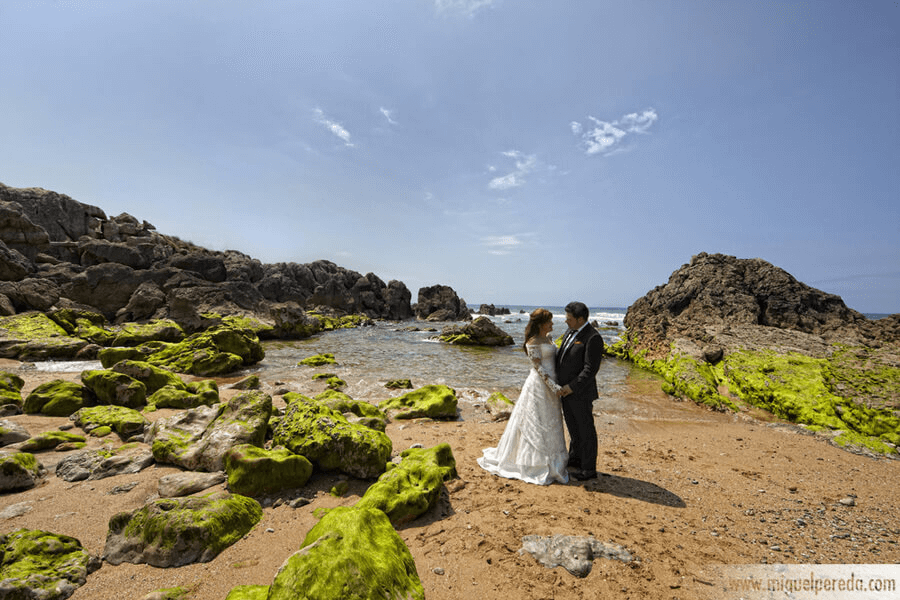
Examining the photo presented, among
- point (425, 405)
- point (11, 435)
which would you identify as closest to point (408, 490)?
point (425, 405)

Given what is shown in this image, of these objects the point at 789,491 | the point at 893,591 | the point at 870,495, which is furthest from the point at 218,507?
the point at 870,495

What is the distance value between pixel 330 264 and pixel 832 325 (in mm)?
79082

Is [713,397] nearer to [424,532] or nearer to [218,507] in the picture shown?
[424,532]

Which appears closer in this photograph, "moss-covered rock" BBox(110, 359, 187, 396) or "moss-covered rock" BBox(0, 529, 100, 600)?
"moss-covered rock" BBox(0, 529, 100, 600)

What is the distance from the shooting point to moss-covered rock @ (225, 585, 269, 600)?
2.62m

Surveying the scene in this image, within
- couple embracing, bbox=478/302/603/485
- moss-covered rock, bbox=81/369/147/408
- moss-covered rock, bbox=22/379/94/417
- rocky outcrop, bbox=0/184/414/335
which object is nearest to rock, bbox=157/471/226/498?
couple embracing, bbox=478/302/603/485

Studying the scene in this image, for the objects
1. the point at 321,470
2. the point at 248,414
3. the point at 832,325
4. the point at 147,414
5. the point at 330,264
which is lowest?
the point at 147,414

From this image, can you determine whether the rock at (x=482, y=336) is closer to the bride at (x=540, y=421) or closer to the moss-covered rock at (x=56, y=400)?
the moss-covered rock at (x=56, y=400)

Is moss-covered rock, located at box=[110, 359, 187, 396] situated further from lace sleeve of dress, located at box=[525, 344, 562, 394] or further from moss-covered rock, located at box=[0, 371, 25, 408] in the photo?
lace sleeve of dress, located at box=[525, 344, 562, 394]

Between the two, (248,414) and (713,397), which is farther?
(713,397)

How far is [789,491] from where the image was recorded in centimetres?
513

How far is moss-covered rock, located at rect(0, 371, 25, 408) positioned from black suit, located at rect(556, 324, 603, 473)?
12.9m

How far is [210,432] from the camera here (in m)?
6.07

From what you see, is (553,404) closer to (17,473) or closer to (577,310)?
(577,310)
